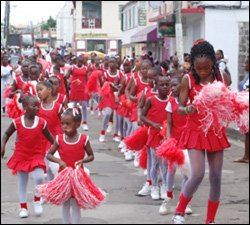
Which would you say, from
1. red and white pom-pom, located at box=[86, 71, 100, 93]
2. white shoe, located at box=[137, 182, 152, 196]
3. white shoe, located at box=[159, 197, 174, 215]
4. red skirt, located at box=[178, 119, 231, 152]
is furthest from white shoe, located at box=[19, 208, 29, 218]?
red and white pom-pom, located at box=[86, 71, 100, 93]

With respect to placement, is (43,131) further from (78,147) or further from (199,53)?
(199,53)

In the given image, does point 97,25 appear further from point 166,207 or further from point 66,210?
point 66,210

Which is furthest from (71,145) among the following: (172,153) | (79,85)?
(79,85)

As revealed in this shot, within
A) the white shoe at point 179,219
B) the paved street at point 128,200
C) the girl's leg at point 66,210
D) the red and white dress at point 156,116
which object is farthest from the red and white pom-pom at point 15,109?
the white shoe at point 179,219

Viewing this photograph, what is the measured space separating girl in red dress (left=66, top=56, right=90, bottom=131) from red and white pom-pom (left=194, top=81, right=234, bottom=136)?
904 centimetres

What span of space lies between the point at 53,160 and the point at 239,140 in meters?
8.31

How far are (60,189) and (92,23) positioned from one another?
6034cm

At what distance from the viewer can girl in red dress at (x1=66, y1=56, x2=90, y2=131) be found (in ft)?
46.9

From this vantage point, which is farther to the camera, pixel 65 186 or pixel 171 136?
pixel 171 136

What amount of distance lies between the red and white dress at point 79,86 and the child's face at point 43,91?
630 centimetres

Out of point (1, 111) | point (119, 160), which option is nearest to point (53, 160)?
point (119, 160)

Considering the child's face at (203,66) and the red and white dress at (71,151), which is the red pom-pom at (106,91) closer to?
the red and white dress at (71,151)

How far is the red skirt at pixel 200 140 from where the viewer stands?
5.50 meters

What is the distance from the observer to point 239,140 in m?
13.5
